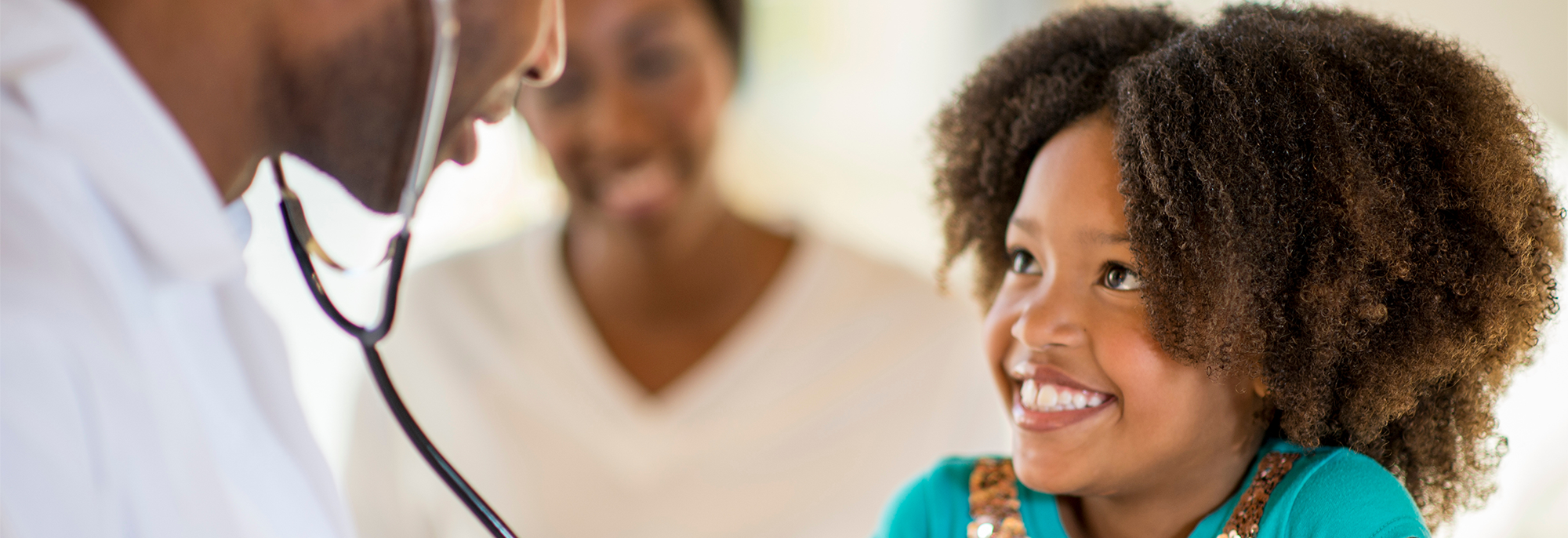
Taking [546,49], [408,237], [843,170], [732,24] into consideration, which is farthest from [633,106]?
[843,170]

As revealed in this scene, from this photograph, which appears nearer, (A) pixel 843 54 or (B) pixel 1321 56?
(B) pixel 1321 56

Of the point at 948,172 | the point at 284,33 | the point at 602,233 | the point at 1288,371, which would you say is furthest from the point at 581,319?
the point at 1288,371

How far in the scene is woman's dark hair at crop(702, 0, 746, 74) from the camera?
1.87 meters

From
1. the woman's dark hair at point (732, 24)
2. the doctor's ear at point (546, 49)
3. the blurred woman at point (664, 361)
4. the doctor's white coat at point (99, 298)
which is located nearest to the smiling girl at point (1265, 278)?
the doctor's ear at point (546, 49)

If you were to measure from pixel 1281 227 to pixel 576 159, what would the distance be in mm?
1114

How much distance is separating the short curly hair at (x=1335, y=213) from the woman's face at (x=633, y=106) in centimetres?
88

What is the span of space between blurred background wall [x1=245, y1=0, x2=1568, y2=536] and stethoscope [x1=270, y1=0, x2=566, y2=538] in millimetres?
472

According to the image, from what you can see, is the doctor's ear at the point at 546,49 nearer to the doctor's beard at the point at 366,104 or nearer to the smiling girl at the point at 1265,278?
the doctor's beard at the point at 366,104

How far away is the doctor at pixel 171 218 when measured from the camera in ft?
2.22

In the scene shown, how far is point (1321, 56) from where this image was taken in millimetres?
889

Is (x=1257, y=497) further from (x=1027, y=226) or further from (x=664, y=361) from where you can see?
(x=664, y=361)

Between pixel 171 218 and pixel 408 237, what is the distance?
23 cm

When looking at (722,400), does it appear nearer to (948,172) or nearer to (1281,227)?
(948,172)

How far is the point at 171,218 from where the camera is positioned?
A: 0.76 meters
